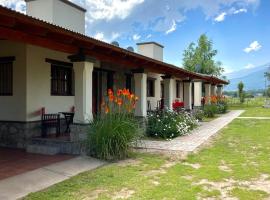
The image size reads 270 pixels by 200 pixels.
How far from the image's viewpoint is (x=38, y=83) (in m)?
10.6

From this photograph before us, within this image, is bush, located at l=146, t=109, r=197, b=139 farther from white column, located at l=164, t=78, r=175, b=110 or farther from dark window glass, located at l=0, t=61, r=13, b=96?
dark window glass, located at l=0, t=61, r=13, b=96

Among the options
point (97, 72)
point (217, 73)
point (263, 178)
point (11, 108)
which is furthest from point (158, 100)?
point (217, 73)

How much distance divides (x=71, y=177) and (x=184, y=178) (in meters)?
2.26

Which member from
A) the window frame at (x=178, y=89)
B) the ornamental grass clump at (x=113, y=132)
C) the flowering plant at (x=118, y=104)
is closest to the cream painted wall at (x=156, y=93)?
the window frame at (x=178, y=89)

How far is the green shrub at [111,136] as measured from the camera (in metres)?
8.38

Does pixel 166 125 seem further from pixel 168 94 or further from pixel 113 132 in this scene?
pixel 113 132

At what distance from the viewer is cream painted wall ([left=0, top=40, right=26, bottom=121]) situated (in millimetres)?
10180

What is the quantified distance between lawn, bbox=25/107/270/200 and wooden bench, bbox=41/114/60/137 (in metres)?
2.97

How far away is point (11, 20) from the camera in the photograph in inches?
246

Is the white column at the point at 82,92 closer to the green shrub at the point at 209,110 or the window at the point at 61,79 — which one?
the window at the point at 61,79

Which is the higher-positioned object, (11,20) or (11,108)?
(11,20)

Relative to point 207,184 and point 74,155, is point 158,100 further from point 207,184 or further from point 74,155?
point 207,184

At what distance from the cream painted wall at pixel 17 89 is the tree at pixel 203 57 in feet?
126

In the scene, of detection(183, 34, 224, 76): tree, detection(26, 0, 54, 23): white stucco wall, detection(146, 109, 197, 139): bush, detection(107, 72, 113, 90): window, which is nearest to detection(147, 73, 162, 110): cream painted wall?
detection(107, 72, 113, 90): window
